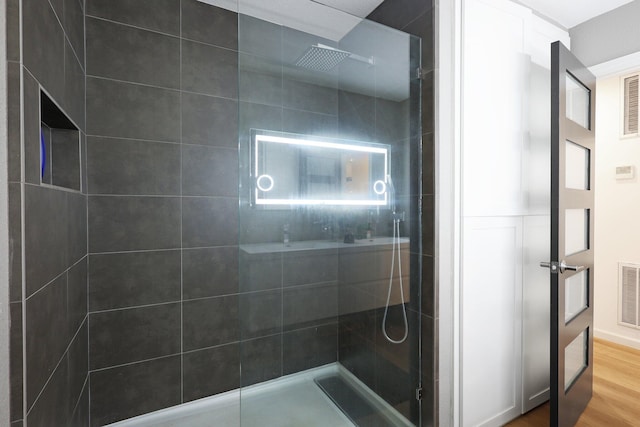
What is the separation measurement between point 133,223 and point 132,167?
Answer: 359 mm

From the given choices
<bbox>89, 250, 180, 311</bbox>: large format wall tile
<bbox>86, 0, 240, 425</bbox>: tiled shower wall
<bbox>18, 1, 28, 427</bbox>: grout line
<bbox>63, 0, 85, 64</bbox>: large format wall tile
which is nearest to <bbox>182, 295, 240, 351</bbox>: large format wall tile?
<bbox>86, 0, 240, 425</bbox>: tiled shower wall

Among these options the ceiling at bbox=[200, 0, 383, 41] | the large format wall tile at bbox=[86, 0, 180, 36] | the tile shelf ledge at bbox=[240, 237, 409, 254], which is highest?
the large format wall tile at bbox=[86, 0, 180, 36]

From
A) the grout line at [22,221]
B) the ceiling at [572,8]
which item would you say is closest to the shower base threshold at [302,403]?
the grout line at [22,221]

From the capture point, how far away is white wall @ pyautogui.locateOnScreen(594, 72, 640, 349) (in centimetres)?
306

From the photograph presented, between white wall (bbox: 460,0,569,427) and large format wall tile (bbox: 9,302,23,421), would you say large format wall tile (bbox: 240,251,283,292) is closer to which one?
large format wall tile (bbox: 9,302,23,421)

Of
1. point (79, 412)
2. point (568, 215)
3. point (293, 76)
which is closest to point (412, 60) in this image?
point (293, 76)

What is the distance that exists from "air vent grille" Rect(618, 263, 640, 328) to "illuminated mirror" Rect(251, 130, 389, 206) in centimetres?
318

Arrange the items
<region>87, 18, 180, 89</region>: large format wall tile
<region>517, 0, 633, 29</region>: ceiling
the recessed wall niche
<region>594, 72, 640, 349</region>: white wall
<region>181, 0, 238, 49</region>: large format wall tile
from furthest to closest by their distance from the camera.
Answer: <region>594, 72, 640, 349</region>: white wall, <region>181, 0, 238, 49</region>: large format wall tile, <region>517, 0, 633, 29</region>: ceiling, <region>87, 18, 180, 89</region>: large format wall tile, the recessed wall niche

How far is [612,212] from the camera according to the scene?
10.5 ft

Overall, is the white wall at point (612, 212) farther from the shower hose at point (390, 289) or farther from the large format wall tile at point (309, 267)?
the large format wall tile at point (309, 267)

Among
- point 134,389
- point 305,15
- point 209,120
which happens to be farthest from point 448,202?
point 134,389

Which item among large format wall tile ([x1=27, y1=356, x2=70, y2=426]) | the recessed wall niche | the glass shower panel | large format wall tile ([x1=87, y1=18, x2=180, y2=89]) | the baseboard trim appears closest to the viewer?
large format wall tile ([x1=27, y1=356, x2=70, y2=426])

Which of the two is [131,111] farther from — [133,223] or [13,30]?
[13,30]

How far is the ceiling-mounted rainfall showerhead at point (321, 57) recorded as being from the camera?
144cm
